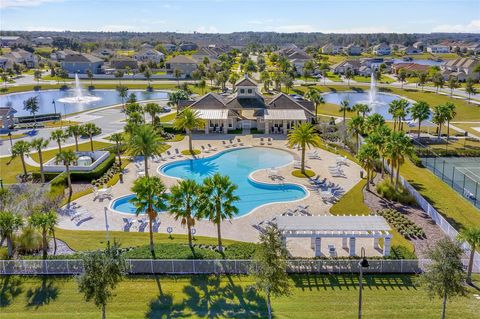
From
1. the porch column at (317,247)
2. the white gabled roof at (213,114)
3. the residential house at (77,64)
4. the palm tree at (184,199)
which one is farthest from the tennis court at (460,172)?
the residential house at (77,64)

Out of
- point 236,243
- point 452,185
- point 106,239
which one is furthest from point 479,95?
point 106,239

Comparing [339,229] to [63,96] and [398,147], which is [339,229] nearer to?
[398,147]

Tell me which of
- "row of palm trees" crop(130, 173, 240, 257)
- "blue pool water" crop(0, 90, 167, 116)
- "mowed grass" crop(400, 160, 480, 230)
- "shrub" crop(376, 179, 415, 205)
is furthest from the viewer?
"blue pool water" crop(0, 90, 167, 116)

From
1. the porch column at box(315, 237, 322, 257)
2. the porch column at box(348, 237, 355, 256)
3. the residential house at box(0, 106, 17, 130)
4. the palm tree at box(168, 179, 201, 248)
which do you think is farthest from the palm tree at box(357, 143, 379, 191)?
the residential house at box(0, 106, 17, 130)

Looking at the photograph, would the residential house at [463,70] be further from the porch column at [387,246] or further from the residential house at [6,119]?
the residential house at [6,119]

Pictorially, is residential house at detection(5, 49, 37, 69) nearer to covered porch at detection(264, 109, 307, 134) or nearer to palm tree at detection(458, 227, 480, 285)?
covered porch at detection(264, 109, 307, 134)

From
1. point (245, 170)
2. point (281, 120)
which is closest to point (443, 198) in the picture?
point (245, 170)
